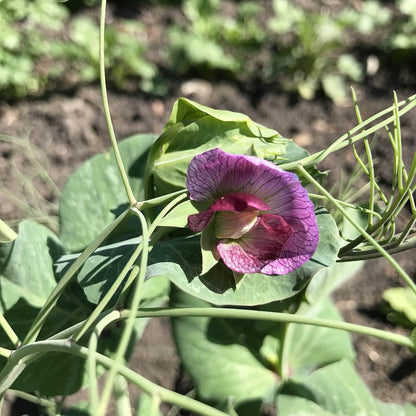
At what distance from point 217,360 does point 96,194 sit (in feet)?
1.31

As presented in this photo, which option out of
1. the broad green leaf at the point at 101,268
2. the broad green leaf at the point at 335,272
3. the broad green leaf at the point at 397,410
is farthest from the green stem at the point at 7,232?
the broad green leaf at the point at 397,410

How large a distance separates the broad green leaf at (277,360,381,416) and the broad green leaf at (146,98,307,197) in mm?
436

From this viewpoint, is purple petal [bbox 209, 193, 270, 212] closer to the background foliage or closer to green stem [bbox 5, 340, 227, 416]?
green stem [bbox 5, 340, 227, 416]

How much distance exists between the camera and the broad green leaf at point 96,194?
2.98 feet

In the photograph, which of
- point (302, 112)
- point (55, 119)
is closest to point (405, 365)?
point (302, 112)

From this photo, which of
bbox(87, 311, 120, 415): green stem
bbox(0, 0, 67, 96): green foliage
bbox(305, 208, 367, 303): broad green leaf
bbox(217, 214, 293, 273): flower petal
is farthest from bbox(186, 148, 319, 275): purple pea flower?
bbox(0, 0, 67, 96): green foliage

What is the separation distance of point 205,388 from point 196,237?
46 cm

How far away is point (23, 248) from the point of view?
0.80 meters

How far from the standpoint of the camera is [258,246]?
58 centimetres

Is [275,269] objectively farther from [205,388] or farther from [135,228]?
[205,388]

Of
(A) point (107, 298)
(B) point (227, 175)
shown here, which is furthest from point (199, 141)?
(A) point (107, 298)

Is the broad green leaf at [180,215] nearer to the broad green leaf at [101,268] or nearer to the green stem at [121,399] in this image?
the broad green leaf at [101,268]

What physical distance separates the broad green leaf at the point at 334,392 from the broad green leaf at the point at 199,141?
0.44 metres

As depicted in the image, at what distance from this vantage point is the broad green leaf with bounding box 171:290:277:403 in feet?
3.30
